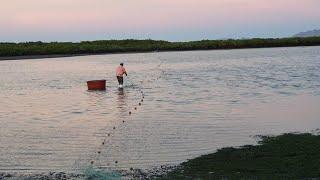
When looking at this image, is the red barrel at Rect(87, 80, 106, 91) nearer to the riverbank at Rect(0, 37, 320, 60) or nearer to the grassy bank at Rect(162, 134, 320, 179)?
the grassy bank at Rect(162, 134, 320, 179)

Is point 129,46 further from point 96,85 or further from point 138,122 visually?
point 138,122

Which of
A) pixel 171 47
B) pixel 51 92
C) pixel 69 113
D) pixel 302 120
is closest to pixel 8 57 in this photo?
pixel 171 47

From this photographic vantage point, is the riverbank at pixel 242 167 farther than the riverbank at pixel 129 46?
No

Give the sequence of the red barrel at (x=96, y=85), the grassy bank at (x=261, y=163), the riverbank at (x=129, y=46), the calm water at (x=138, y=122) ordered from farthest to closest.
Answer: the riverbank at (x=129, y=46), the red barrel at (x=96, y=85), the calm water at (x=138, y=122), the grassy bank at (x=261, y=163)

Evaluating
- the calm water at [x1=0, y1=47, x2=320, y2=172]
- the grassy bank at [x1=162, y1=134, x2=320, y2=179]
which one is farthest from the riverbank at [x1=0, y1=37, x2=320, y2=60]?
the grassy bank at [x1=162, y1=134, x2=320, y2=179]

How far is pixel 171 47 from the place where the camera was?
138 m

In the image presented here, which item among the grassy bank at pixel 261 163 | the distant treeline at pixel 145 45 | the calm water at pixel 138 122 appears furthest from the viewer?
the distant treeline at pixel 145 45

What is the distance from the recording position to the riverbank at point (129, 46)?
4476 inches

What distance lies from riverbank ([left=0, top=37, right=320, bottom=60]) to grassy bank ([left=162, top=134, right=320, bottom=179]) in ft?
318

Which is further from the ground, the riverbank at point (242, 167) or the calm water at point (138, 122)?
the riverbank at point (242, 167)

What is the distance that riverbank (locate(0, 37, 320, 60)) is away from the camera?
114m

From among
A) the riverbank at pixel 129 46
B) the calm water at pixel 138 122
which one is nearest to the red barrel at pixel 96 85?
the calm water at pixel 138 122

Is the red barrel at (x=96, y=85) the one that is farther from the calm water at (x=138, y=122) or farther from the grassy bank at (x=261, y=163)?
the grassy bank at (x=261, y=163)

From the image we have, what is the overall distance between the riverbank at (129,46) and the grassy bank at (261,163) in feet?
318
